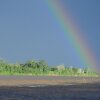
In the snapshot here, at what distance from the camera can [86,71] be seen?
15050 centimetres

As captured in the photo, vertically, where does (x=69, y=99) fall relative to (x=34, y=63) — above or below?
below

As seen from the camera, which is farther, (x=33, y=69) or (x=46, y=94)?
(x=33, y=69)

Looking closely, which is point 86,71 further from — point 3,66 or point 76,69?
point 3,66

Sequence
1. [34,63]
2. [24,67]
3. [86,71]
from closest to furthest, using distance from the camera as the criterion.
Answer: [24,67], [34,63], [86,71]

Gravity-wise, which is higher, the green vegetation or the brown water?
the green vegetation

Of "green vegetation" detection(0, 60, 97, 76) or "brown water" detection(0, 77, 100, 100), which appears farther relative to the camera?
"green vegetation" detection(0, 60, 97, 76)

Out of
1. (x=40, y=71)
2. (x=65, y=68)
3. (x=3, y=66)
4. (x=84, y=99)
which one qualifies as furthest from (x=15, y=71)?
(x=84, y=99)

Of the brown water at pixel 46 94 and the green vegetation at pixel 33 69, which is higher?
the green vegetation at pixel 33 69

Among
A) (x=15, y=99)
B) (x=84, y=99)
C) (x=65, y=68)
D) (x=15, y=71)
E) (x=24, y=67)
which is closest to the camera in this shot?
(x=15, y=99)

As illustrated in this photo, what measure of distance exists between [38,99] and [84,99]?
2.72m

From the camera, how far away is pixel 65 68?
14025cm

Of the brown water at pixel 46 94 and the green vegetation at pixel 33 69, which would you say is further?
the green vegetation at pixel 33 69

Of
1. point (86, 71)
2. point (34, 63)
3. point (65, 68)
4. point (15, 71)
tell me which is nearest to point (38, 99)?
point (15, 71)

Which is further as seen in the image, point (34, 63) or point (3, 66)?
point (34, 63)
